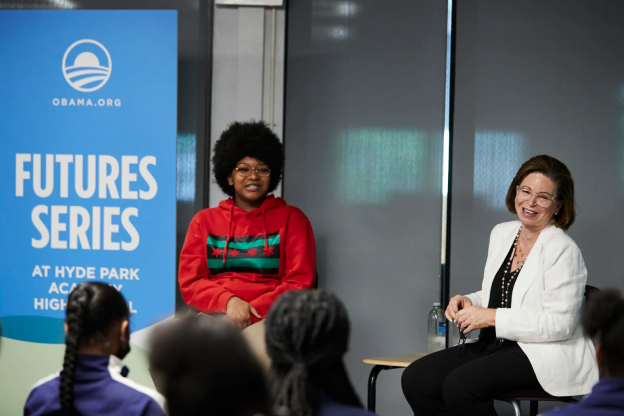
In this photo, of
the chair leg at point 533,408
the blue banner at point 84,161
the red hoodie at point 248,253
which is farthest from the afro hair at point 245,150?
the chair leg at point 533,408

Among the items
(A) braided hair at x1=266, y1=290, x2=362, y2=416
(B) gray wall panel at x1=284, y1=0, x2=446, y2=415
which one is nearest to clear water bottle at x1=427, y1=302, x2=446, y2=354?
(B) gray wall panel at x1=284, y1=0, x2=446, y2=415

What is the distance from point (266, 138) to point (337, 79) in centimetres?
72

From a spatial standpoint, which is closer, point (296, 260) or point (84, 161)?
point (296, 260)

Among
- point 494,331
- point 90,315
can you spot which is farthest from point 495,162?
point 90,315

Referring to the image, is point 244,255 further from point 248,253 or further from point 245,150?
point 245,150

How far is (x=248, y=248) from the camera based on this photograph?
3090 millimetres

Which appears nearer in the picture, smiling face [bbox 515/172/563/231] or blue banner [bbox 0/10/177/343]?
smiling face [bbox 515/172/563/231]

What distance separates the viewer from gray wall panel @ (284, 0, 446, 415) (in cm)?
372

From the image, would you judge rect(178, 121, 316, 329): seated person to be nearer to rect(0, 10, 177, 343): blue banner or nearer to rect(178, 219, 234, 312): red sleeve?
rect(178, 219, 234, 312): red sleeve

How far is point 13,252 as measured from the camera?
3.51 meters

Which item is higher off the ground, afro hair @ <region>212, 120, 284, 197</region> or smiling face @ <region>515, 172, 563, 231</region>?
afro hair @ <region>212, 120, 284, 197</region>

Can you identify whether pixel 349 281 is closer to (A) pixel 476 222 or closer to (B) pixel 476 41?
(A) pixel 476 222

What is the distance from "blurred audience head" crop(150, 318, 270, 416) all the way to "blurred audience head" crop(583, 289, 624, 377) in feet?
2.67

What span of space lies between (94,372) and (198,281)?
134cm
